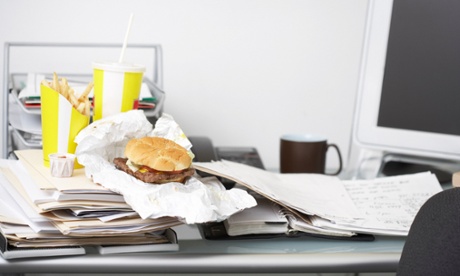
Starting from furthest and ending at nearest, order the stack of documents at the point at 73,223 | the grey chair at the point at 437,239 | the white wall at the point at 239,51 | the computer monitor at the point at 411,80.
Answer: the white wall at the point at 239,51 < the computer monitor at the point at 411,80 < the stack of documents at the point at 73,223 < the grey chair at the point at 437,239

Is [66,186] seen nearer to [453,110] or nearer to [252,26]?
[453,110]

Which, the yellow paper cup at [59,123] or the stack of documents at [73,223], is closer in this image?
the stack of documents at [73,223]

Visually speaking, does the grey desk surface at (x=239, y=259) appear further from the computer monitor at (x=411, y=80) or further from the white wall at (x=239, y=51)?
the white wall at (x=239, y=51)

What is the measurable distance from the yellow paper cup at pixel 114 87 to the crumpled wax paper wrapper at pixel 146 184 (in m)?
0.05

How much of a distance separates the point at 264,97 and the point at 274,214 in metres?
0.78

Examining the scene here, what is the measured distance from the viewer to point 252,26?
1713 mm

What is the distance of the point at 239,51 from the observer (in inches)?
67.6

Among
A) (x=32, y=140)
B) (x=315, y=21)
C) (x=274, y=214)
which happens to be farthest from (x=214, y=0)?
(x=274, y=214)

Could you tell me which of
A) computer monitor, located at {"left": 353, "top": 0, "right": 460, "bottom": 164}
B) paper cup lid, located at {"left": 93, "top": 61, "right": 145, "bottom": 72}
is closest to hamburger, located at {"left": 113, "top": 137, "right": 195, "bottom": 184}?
paper cup lid, located at {"left": 93, "top": 61, "right": 145, "bottom": 72}

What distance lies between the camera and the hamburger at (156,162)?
91 centimetres

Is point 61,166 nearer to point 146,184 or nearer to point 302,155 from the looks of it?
point 146,184

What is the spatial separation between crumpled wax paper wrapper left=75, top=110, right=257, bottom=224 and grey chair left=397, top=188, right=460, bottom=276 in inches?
10.8

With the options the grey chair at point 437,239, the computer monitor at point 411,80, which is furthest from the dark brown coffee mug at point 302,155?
the grey chair at point 437,239

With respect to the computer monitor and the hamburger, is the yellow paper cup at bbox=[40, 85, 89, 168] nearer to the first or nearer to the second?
the hamburger
